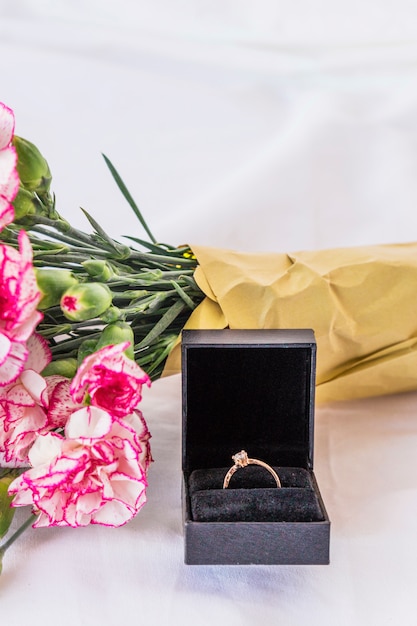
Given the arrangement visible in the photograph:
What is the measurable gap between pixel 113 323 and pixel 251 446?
19 centimetres

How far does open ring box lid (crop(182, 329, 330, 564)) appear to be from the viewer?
2.01 feet

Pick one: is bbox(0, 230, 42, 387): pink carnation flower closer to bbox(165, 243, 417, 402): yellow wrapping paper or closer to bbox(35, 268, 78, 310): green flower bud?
bbox(35, 268, 78, 310): green flower bud

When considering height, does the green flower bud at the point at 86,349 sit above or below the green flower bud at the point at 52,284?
below

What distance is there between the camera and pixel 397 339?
86 centimetres

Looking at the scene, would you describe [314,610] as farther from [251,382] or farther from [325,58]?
[325,58]

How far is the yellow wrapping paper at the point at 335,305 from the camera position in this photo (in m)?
0.81

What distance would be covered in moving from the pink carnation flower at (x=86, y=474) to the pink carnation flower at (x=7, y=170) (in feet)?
0.44

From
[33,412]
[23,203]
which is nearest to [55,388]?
[33,412]

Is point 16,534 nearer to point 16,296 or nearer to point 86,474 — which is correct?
point 86,474

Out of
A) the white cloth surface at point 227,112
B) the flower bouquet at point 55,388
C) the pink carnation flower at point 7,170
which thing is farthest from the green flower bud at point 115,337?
the white cloth surface at point 227,112

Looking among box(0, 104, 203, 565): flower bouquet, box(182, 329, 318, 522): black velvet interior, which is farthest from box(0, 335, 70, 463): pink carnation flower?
box(182, 329, 318, 522): black velvet interior

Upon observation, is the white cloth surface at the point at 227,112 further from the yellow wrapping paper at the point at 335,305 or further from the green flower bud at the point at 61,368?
the green flower bud at the point at 61,368

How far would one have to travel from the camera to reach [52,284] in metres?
0.58

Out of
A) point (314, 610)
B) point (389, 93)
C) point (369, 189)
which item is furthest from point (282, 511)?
point (389, 93)
